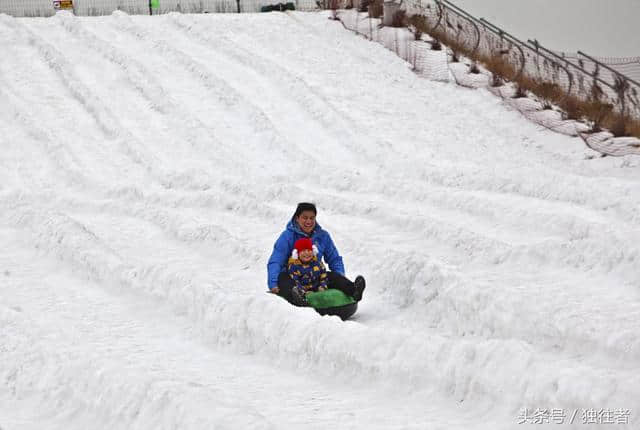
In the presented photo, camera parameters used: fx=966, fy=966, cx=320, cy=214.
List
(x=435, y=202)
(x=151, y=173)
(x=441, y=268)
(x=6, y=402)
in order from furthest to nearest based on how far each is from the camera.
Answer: (x=151, y=173), (x=435, y=202), (x=441, y=268), (x=6, y=402)

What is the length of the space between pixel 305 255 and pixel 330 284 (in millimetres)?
366

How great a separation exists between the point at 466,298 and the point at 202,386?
2592 mm

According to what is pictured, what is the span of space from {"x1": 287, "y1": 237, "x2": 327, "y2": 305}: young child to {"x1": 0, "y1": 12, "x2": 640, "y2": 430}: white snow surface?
1.43ft

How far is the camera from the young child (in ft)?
25.9

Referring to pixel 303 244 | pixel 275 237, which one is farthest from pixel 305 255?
pixel 275 237

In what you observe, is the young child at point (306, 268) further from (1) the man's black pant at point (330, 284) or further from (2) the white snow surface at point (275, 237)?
(2) the white snow surface at point (275, 237)

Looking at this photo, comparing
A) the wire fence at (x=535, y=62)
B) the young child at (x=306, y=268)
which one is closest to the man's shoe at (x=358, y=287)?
the young child at (x=306, y=268)

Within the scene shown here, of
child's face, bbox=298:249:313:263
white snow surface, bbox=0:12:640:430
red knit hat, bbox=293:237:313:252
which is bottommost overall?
white snow surface, bbox=0:12:640:430

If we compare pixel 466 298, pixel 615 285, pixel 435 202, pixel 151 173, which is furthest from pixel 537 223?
pixel 151 173

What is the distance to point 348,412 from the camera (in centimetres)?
558

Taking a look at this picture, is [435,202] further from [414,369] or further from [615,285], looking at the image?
[414,369]

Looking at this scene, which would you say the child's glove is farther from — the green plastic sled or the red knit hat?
the red knit hat

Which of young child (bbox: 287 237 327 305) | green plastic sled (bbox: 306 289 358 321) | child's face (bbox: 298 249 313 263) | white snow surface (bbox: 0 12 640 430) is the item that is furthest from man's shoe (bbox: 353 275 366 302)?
child's face (bbox: 298 249 313 263)

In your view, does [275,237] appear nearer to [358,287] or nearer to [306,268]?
[306,268]
